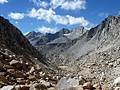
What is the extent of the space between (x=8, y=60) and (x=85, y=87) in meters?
11.3

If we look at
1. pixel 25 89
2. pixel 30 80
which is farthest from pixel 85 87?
pixel 30 80

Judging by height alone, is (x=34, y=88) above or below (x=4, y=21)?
below

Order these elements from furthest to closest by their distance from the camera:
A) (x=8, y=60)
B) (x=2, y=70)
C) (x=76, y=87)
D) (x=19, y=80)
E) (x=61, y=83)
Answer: (x=8, y=60) < (x=2, y=70) < (x=19, y=80) < (x=61, y=83) < (x=76, y=87)

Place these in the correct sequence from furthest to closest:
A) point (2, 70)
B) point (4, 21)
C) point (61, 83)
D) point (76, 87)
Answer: point (4, 21) → point (2, 70) → point (61, 83) → point (76, 87)

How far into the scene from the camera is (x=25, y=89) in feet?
52.9

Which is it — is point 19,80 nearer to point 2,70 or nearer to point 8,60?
point 2,70

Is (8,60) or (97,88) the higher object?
(8,60)

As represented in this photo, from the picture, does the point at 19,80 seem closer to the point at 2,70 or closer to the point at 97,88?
the point at 2,70

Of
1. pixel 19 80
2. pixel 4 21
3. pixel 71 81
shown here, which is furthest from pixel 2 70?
pixel 4 21

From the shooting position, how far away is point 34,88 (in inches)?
634

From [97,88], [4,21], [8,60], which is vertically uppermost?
[4,21]

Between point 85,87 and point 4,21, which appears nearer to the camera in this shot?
point 85,87

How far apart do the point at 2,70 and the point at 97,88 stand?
7.09 meters

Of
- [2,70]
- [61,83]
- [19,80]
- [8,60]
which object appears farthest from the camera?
[8,60]
